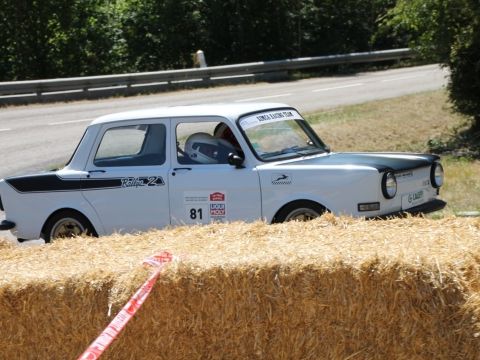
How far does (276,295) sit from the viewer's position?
499 cm

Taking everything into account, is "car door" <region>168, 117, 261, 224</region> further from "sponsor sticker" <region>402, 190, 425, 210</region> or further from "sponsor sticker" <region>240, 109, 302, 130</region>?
"sponsor sticker" <region>402, 190, 425, 210</region>

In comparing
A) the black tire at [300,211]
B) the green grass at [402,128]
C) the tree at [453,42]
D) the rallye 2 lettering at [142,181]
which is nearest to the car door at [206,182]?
the rallye 2 lettering at [142,181]

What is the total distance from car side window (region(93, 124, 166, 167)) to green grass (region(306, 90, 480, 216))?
4941 millimetres

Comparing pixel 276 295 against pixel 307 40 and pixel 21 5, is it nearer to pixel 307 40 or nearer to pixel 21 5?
pixel 21 5

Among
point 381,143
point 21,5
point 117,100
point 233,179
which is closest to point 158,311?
point 233,179

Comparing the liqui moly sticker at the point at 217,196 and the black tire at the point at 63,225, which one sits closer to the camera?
the liqui moly sticker at the point at 217,196

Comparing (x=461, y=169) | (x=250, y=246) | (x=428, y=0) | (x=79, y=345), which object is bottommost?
(x=461, y=169)

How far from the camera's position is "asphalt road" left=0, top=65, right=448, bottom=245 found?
17188 millimetres

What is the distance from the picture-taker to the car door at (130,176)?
8867 mm

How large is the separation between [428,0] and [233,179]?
9731mm

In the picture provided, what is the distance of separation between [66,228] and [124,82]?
17775 mm

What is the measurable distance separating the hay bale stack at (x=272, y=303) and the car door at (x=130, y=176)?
137 inches

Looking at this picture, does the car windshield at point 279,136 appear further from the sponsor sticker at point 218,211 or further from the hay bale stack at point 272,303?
the hay bale stack at point 272,303

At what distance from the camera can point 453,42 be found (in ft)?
55.5
